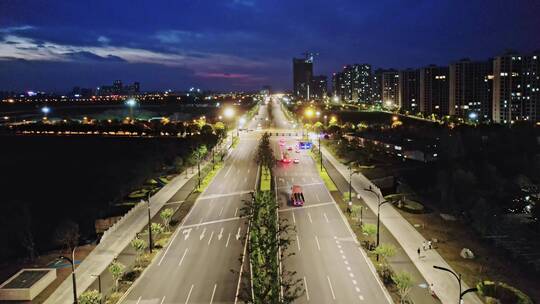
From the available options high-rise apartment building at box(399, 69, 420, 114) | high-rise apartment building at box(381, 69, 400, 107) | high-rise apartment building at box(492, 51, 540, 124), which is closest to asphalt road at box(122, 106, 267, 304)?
high-rise apartment building at box(492, 51, 540, 124)

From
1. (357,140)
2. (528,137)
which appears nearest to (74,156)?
(357,140)

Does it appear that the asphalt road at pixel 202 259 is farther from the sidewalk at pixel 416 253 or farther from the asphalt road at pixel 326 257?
the sidewalk at pixel 416 253

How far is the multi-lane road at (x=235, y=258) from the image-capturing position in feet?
72.5

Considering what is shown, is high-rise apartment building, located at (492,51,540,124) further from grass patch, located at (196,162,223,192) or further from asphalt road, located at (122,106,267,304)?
asphalt road, located at (122,106,267,304)

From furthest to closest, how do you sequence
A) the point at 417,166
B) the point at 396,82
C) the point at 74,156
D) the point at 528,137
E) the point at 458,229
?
the point at 396,82 < the point at 74,156 < the point at 528,137 < the point at 417,166 < the point at 458,229

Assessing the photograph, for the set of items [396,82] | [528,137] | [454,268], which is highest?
[396,82]

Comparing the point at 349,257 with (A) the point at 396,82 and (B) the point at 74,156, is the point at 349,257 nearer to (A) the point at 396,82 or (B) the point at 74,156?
(B) the point at 74,156

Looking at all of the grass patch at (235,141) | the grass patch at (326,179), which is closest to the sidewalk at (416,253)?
the grass patch at (326,179)

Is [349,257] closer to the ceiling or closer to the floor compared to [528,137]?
closer to the floor

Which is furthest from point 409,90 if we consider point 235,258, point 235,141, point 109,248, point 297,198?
point 109,248

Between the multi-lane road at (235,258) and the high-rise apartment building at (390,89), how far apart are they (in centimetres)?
14570

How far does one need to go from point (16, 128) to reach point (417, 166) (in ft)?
295

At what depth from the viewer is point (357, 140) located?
7931 cm

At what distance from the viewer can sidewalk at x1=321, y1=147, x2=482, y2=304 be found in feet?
72.1
